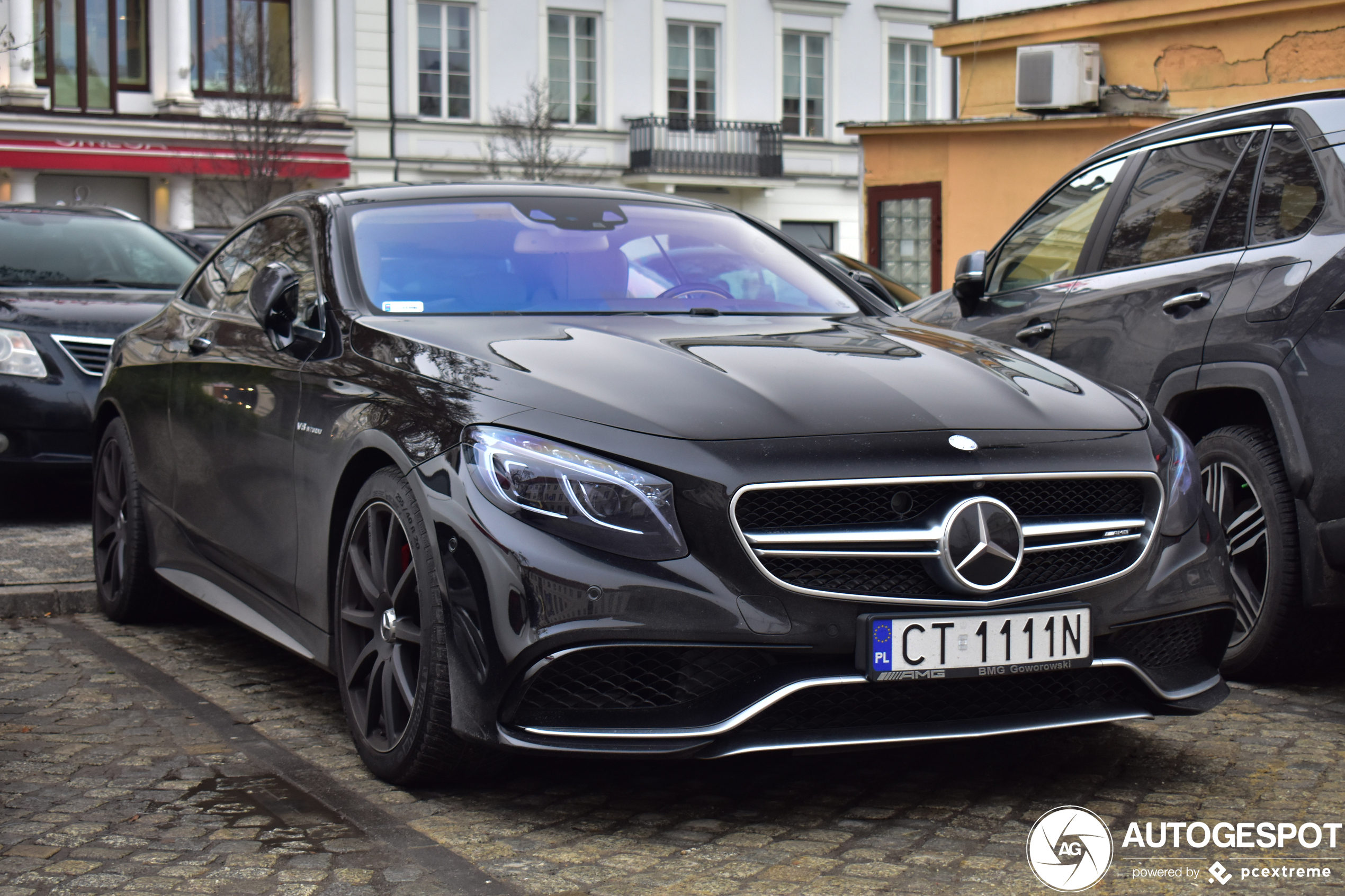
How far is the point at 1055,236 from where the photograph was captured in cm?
613

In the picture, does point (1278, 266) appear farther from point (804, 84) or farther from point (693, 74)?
point (804, 84)

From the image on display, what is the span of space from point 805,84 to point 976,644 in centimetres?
3714

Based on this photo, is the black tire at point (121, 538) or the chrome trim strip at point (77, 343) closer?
the black tire at point (121, 538)

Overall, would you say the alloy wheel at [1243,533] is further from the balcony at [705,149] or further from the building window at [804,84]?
the building window at [804,84]

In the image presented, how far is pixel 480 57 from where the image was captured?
1400 inches

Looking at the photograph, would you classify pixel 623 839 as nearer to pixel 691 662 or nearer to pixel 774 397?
pixel 691 662

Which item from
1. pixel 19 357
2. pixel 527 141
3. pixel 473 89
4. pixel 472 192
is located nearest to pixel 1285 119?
pixel 472 192

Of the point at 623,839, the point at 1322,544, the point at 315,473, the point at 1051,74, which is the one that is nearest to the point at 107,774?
the point at 315,473

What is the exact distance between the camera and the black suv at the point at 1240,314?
180 inches

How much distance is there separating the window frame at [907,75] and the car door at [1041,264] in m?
34.0

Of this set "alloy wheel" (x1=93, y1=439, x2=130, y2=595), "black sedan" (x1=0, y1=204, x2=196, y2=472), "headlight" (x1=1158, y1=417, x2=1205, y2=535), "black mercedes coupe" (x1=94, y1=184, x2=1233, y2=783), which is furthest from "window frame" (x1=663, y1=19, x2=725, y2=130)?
"headlight" (x1=1158, y1=417, x2=1205, y2=535)

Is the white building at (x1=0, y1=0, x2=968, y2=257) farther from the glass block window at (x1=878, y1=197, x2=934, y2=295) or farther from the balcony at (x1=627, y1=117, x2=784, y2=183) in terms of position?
the glass block window at (x1=878, y1=197, x2=934, y2=295)

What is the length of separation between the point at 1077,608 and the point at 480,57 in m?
33.6

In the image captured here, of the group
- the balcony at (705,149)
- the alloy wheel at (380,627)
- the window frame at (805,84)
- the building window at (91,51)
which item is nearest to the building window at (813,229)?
the balcony at (705,149)
